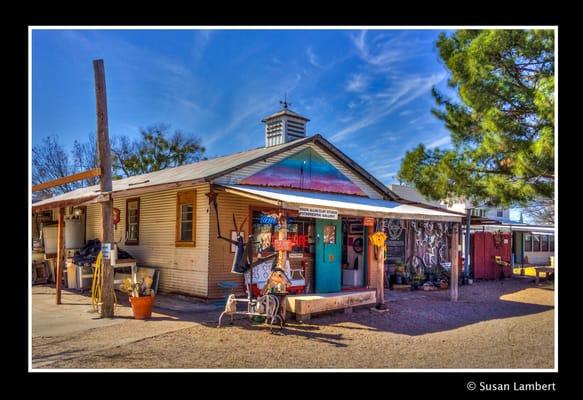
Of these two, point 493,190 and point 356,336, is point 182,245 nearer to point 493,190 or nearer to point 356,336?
point 356,336

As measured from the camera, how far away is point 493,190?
31.3 ft

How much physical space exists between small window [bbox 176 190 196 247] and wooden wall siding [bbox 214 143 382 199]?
36.0 inches

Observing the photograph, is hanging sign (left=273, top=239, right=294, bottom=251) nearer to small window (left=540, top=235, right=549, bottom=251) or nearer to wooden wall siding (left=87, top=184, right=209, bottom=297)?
wooden wall siding (left=87, top=184, right=209, bottom=297)

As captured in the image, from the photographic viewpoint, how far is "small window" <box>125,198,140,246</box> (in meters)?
12.3

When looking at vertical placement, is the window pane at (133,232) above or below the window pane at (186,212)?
below

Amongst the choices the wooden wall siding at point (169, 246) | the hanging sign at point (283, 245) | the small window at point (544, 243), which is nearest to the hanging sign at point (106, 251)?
the wooden wall siding at point (169, 246)

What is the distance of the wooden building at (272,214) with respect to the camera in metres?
9.59

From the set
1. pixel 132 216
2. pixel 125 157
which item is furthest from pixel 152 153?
pixel 132 216

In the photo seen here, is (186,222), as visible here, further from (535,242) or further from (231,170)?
(535,242)

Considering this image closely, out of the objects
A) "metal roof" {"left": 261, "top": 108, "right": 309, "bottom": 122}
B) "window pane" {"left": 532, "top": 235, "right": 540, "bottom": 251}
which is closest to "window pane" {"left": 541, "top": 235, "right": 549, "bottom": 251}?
"window pane" {"left": 532, "top": 235, "right": 540, "bottom": 251}

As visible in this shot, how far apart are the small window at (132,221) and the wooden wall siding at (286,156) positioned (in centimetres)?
360

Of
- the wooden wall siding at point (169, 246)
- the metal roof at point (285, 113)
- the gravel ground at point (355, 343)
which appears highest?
the metal roof at point (285, 113)

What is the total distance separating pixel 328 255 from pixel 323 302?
3.37 meters

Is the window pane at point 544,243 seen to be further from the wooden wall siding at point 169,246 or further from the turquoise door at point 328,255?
the wooden wall siding at point 169,246
